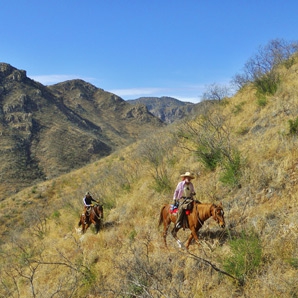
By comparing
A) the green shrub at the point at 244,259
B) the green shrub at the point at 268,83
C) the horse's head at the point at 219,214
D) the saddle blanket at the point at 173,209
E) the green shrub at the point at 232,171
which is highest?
the green shrub at the point at 268,83

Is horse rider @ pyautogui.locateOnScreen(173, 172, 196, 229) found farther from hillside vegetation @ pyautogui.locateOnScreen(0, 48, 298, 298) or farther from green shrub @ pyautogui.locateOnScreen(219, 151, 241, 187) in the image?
green shrub @ pyautogui.locateOnScreen(219, 151, 241, 187)

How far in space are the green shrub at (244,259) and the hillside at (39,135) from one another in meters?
46.6

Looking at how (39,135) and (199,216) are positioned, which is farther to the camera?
(39,135)

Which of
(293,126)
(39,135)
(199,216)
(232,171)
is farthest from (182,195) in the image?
(39,135)

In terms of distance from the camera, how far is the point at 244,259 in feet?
17.2

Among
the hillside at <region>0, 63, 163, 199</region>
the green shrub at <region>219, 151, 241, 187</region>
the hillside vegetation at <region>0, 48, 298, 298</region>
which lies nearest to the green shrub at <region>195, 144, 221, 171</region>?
the hillside vegetation at <region>0, 48, 298, 298</region>

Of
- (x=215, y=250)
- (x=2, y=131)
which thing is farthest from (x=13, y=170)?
(x=215, y=250)

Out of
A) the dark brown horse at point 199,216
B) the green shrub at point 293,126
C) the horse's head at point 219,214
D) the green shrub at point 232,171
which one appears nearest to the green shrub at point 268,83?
the green shrub at point 293,126

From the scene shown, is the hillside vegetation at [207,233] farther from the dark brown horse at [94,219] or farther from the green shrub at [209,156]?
the dark brown horse at [94,219]

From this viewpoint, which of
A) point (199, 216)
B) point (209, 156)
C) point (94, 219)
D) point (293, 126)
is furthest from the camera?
point (94, 219)

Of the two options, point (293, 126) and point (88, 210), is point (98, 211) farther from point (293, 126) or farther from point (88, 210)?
point (293, 126)

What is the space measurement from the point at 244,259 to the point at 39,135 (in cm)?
7494

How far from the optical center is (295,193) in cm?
666

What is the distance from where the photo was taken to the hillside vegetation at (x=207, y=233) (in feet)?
17.5
